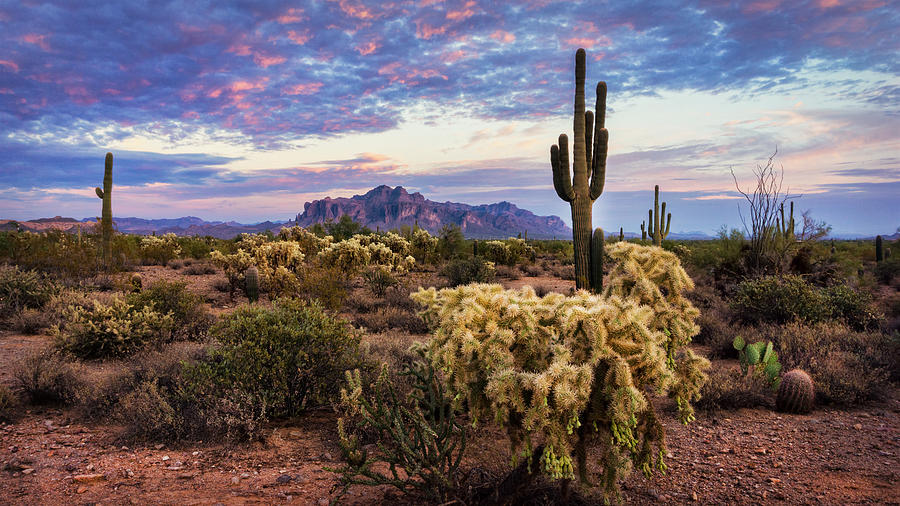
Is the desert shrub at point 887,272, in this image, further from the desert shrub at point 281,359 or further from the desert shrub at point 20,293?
the desert shrub at point 20,293

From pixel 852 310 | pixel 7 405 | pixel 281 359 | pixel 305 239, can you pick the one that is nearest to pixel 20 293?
pixel 7 405

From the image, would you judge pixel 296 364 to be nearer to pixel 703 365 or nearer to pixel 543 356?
pixel 543 356

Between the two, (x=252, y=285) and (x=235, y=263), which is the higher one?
(x=235, y=263)

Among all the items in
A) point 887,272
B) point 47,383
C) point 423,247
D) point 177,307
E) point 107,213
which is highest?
point 107,213

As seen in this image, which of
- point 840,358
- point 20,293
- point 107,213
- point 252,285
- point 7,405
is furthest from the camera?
point 107,213

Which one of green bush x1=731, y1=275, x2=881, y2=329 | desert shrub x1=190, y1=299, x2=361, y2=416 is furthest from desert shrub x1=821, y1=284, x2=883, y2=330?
desert shrub x1=190, y1=299, x2=361, y2=416

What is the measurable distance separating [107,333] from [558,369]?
871 cm

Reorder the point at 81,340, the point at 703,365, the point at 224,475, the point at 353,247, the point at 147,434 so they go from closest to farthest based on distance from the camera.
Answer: the point at 703,365, the point at 224,475, the point at 147,434, the point at 81,340, the point at 353,247

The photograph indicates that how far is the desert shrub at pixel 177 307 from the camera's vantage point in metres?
9.45

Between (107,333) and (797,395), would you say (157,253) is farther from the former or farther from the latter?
(797,395)

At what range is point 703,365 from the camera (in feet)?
11.6

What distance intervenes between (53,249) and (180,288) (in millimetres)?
10040

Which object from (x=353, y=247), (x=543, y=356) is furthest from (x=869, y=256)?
(x=543, y=356)

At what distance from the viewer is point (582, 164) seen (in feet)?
42.1
